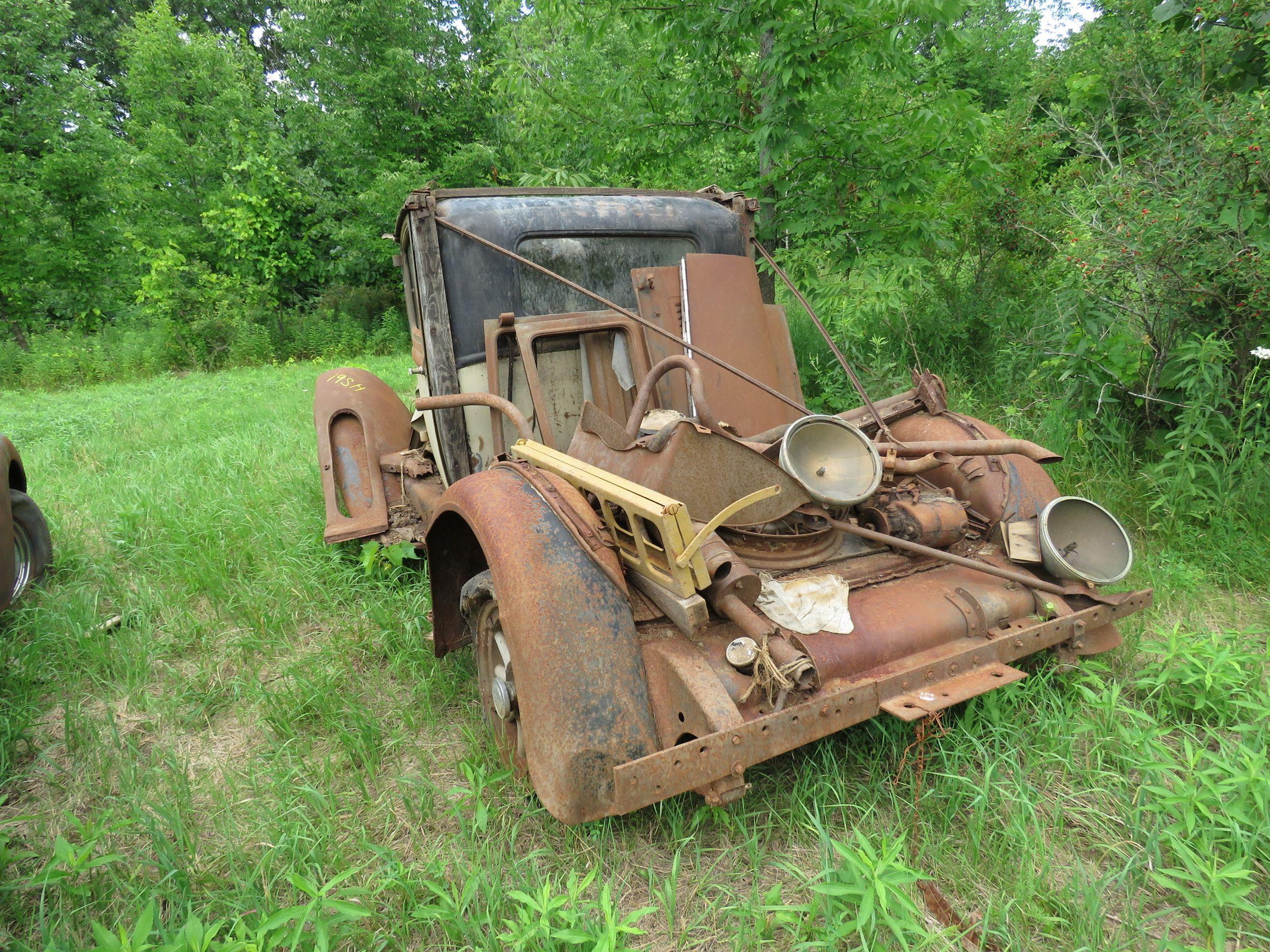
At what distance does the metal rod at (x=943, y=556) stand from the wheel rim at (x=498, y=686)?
3.69ft

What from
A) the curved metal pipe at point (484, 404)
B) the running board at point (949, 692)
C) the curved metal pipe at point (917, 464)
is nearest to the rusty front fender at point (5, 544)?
the curved metal pipe at point (484, 404)

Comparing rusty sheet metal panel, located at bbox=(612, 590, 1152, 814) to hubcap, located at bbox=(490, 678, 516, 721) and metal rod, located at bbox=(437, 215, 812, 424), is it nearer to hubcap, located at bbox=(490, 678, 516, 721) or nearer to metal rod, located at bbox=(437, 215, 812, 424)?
hubcap, located at bbox=(490, 678, 516, 721)

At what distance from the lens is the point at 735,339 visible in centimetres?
347

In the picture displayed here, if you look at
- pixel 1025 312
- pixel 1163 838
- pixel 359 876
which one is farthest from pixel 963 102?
pixel 359 876

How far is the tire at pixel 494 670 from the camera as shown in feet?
7.36

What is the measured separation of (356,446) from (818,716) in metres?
3.39

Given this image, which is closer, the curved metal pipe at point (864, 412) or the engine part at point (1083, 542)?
the engine part at point (1083, 542)

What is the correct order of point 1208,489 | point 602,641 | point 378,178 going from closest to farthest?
point 602,641, point 1208,489, point 378,178

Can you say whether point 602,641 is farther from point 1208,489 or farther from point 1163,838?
point 1208,489

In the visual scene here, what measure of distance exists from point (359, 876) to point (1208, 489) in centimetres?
420

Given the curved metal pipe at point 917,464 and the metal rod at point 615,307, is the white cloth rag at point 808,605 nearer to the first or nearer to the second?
the curved metal pipe at point 917,464

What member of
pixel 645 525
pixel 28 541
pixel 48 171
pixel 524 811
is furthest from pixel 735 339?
pixel 48 171

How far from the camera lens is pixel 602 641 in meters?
1.98

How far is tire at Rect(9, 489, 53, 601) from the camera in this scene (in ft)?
12.5
